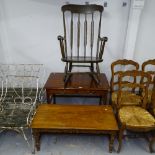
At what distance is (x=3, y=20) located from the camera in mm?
2760

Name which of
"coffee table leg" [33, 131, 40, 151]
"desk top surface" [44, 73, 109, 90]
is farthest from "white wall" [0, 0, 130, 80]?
"coffee table leg" [33, 131, 40, 151]

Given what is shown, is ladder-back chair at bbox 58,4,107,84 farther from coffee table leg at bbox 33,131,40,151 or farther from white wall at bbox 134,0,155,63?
coffee table leg at bbox 33,131,40,151

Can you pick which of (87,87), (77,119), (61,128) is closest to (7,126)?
(61,128)

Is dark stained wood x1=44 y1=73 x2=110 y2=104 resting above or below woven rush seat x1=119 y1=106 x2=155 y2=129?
above

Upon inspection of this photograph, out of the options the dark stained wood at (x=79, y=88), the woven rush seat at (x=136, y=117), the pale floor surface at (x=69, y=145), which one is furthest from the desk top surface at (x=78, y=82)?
the pale floor surface at (x=69, y=145)

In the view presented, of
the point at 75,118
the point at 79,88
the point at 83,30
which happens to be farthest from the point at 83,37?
the point at 75,118

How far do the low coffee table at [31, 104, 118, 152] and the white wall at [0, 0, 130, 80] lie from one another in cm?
95

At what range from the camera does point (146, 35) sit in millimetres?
2812

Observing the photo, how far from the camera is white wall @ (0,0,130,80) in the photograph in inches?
106

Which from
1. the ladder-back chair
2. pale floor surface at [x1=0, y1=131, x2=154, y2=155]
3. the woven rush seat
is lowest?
pale floor surface at [x1=0, y1=131, x2=154, y2=155]

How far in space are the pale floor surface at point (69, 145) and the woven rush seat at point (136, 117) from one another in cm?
35

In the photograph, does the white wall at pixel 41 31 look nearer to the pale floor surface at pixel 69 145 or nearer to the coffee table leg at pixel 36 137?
the pale floor surface at pixel 69 145

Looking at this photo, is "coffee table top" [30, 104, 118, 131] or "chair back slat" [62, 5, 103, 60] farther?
"chair back slat" [62, 5, 103, 60]

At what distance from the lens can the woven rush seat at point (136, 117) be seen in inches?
77.6
